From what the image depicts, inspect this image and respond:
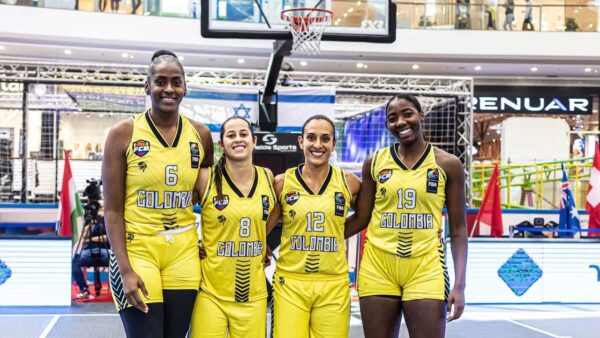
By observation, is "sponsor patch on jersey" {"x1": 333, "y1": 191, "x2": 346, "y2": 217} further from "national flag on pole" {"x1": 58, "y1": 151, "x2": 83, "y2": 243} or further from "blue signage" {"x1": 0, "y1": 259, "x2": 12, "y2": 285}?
"national flag on pole" {"x1": 58, "y1": 151, "x2": 83, "y2": 243}

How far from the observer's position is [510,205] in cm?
1634

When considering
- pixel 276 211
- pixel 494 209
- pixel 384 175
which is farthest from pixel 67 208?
pixel 384 175

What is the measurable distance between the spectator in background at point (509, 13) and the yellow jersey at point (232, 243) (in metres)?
15.7

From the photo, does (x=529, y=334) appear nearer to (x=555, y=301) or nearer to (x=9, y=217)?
(x=555, y=301)

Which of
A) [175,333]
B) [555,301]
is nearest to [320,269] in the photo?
[175,333]

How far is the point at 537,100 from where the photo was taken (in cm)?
2052

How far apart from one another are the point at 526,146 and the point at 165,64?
1914 centimetres

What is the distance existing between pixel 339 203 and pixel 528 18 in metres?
15.8

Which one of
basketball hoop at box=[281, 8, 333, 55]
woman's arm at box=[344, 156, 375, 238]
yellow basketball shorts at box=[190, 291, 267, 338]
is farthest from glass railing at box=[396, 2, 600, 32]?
yellow basketball shorts at box=[190, 291, 267, 338]

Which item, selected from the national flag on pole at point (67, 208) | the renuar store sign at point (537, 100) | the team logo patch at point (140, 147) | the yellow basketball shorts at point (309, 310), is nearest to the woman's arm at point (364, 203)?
the yellow basketball shorts at point (309, 310)

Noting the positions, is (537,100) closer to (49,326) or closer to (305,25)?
(305,25)

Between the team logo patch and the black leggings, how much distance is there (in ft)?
2.16

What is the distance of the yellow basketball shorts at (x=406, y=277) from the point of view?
355 centimetres

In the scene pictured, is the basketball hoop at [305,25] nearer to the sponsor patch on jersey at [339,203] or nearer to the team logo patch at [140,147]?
the sponsor patch on jersey at [339,203]
